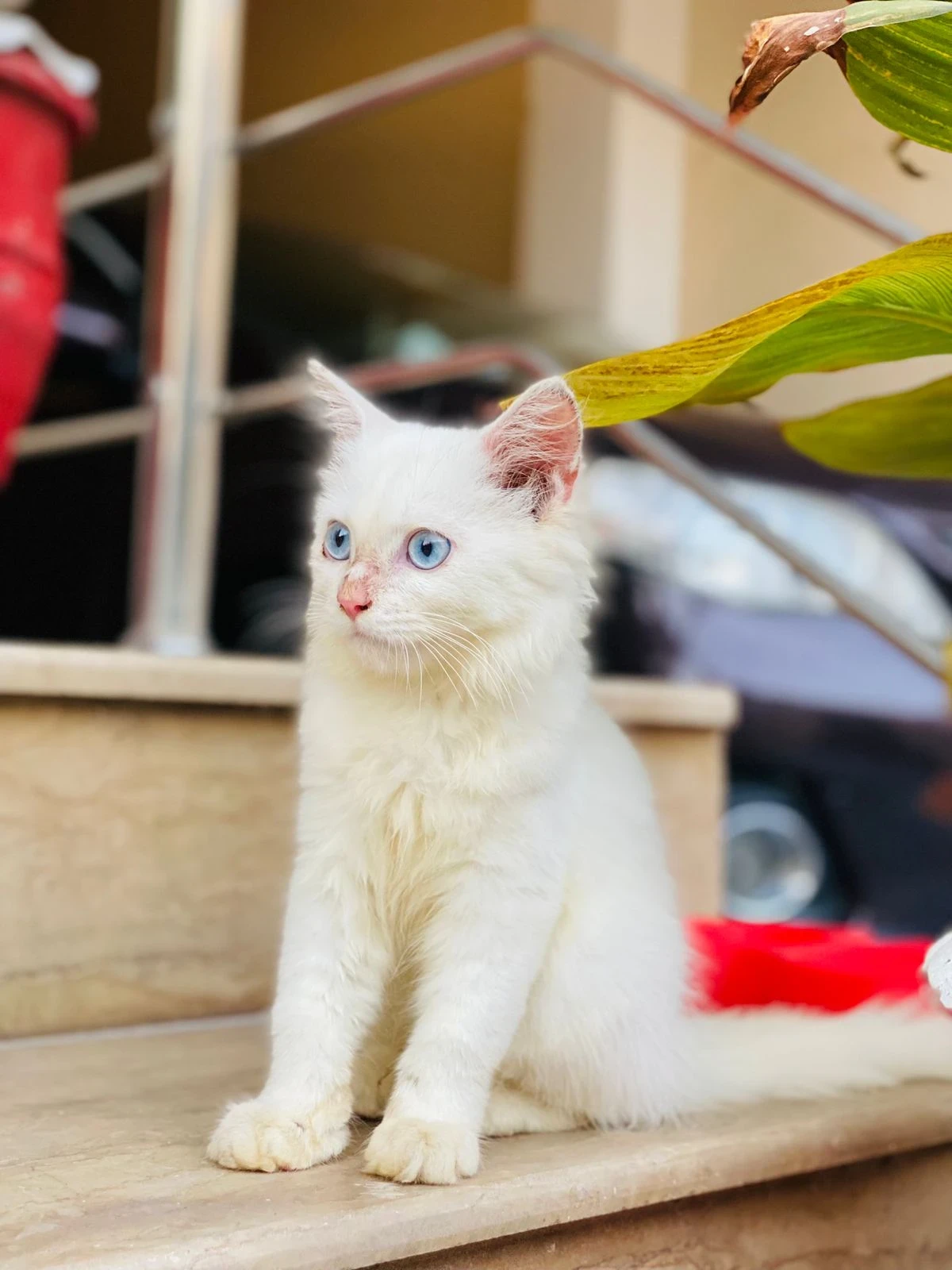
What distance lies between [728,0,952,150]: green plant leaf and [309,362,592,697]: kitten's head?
0.73ft

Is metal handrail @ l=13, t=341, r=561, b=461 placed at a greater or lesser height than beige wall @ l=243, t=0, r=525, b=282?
lesser

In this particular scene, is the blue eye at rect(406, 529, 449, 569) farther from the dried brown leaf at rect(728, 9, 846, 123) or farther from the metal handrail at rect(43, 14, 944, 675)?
the metal handrail at rect(43, 14, 944, 675)

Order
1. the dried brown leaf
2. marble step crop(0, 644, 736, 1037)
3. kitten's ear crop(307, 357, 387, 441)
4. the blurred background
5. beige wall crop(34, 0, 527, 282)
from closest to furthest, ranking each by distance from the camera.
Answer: the dried brown leaf, kitten's ear crop(307, 357, 387, 441), marble step crop(0, 644, 736, 1037), the blurred background, beige wall crop(34, 0, 527, 282)

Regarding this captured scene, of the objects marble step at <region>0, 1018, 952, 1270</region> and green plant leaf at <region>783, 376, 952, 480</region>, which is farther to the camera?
green plant leaf at <region>783, 376, 952, 480</region>

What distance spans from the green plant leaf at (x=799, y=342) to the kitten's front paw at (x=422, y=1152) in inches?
18.0

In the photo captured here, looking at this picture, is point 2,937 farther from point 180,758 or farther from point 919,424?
point 919,424

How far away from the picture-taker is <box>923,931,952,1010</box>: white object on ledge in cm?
77

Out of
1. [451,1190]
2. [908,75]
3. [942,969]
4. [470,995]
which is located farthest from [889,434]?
[451,1190]

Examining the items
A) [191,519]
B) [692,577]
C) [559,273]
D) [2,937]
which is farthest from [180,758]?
[559,273]

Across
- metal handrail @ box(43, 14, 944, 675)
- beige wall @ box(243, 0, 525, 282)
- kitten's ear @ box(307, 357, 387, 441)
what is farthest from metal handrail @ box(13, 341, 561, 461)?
beige wall @ box(243, 0, 525, 282)

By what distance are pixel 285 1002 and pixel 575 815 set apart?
24cm

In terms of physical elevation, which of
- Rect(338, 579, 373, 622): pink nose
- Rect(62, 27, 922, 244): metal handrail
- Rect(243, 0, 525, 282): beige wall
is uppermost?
Rect(243, 0, 525, 282): beige wall

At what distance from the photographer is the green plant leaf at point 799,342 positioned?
28.5 inches

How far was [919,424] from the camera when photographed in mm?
963
